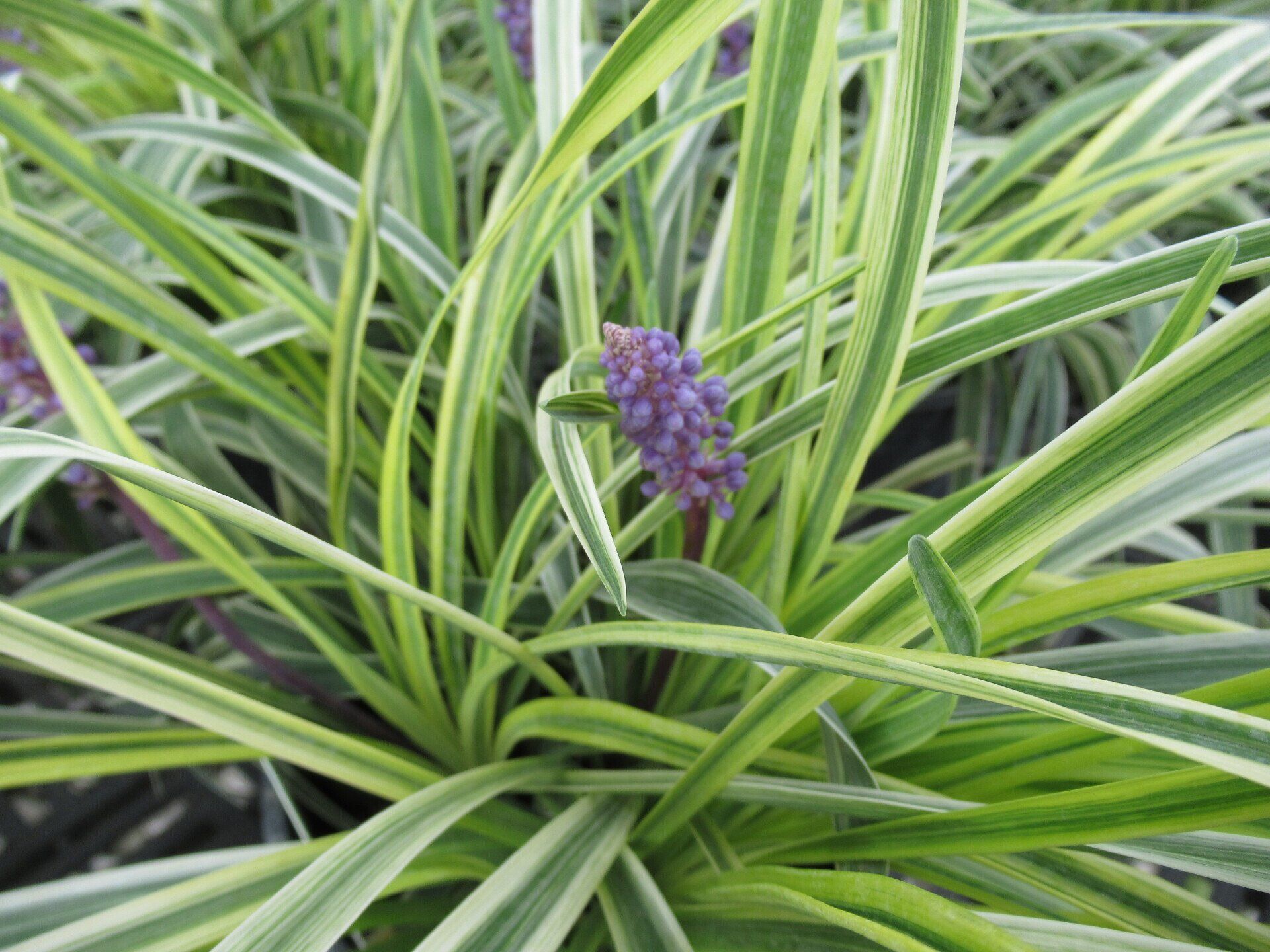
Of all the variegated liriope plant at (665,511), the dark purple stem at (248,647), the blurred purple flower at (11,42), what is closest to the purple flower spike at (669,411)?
the variegated liriope plant at (665,511)

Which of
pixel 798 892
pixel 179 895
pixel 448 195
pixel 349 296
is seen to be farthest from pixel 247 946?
pixel 448 195

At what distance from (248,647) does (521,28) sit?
44 cm

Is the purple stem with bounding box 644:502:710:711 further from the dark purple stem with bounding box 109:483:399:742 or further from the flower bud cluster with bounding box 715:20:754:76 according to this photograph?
the flower bud cluster with bounding box 715:20:754:76

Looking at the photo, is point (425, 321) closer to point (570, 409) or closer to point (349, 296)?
point (349, 296)

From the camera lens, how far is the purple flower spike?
28 cm

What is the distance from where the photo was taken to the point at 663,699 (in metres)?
0.45

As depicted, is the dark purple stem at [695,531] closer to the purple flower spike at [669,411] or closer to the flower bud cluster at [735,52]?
the purple flower spike at [669,411]

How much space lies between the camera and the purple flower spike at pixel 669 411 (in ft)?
0.93

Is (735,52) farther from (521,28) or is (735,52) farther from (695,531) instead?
(695,531)

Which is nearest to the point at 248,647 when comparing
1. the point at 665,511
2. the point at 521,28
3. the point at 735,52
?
the point at 665,511

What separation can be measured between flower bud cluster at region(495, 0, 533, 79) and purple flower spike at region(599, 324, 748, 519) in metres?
0.36

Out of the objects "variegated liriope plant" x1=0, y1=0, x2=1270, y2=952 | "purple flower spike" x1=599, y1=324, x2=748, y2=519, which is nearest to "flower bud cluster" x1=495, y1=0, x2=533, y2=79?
"variegated liriope plant" x1=0, y1=0, x2=1270, y2=952

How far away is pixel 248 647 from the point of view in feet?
1.50

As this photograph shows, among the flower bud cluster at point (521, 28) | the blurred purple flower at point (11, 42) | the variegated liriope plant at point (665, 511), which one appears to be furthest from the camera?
the blurred purple flower at point (11, 42)
